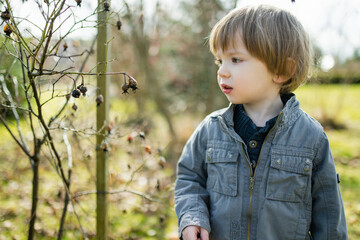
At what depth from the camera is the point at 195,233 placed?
164 cm

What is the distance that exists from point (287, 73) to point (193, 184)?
0.76m

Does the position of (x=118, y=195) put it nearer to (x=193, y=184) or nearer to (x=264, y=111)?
(x=193, y=184)

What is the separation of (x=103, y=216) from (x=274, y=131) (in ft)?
4.16

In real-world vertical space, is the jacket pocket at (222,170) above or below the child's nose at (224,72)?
below

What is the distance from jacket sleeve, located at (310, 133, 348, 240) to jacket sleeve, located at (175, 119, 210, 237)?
0.55 metres

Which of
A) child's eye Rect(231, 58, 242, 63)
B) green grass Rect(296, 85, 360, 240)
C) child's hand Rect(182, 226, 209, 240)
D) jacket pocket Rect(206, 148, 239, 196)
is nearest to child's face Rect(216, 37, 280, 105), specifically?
child's eye Rect(231, 58, 242, 63)

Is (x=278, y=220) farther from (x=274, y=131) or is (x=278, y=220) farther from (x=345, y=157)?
(x=345, y=157)

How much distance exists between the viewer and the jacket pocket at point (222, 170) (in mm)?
1669

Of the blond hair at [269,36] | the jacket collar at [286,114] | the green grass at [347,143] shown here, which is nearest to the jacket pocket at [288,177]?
the jacket collar at [286,114]

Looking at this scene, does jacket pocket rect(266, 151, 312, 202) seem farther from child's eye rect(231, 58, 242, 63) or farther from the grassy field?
the grassy field

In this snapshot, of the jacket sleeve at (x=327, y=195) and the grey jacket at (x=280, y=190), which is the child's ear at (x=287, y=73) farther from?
the jacket sleeve at (x=327, y=195)

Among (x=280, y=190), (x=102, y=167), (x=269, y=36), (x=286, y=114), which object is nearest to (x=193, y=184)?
(x=280, y=190)

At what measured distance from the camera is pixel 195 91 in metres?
7.15

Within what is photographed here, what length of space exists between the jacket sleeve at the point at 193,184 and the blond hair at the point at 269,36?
489 mm
